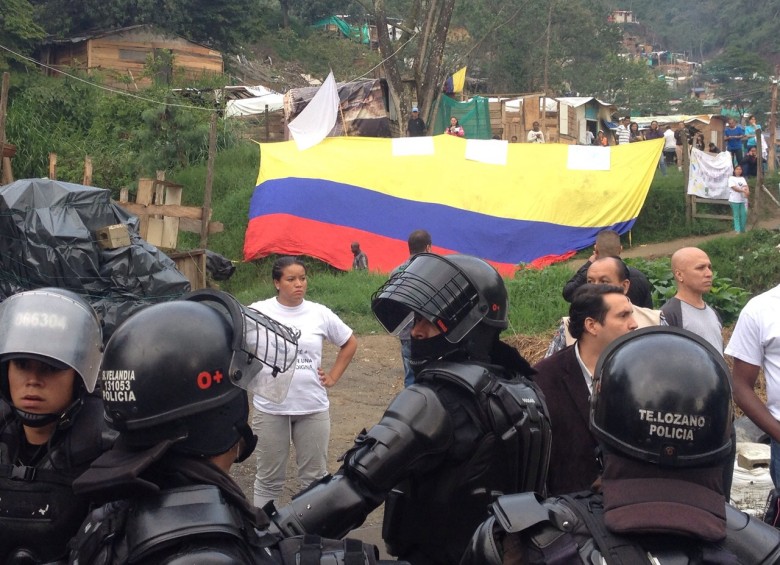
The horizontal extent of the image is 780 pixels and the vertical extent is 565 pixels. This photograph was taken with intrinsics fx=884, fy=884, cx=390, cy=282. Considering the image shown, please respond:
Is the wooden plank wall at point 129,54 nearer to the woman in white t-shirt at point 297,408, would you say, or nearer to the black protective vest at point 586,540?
the woman in white t-shirt at point 297,408

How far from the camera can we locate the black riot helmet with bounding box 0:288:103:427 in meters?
2.62

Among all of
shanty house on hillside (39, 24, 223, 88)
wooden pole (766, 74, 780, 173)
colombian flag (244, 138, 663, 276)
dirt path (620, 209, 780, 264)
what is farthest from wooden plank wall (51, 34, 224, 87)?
wooden pole (766, 74, 780, 173)

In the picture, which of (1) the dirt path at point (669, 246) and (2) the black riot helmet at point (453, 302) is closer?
(2) the black riot helmet at point (453, 302)

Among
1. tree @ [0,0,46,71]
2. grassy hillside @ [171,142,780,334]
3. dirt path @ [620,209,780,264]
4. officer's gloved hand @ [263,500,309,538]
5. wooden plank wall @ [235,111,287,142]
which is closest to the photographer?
officer's gloved hand @ [263,500,309,538]

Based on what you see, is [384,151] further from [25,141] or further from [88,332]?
[88,332]

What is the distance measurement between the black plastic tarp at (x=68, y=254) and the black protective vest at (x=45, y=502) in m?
6.69

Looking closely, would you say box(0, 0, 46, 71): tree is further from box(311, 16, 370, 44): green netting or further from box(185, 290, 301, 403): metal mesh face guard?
box(185, 290, 301, 403): metal mesh face guard

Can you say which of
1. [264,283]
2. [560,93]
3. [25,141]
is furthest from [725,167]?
[560,93]

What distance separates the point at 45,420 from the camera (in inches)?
104

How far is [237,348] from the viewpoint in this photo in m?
2.09

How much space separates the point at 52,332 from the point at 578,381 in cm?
195

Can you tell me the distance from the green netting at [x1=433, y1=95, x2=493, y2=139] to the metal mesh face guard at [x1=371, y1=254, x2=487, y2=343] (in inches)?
786

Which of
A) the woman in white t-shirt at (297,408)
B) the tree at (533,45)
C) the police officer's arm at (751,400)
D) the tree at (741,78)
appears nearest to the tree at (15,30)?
the woman in white t-shirt at (297,408)

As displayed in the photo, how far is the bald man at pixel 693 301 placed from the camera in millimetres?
4980
